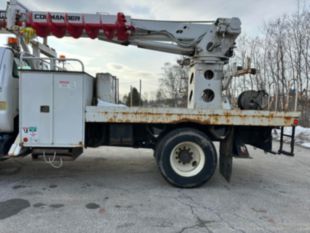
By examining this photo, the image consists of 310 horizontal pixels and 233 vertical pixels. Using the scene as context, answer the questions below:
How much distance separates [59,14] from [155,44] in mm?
2010

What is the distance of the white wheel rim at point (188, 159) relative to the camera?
4633 mm

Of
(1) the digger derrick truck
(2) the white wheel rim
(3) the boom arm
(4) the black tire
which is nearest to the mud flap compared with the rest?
(1) the digger derrick truck

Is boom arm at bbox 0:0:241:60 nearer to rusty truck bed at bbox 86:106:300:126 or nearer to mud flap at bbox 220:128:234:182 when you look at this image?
rusty truck bed at bbox 86:106:300:126

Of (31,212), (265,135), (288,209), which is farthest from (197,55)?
(31,212)

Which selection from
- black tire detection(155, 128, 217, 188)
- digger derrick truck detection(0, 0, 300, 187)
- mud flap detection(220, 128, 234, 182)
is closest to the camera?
digger derrick truck detection(0, 0, 300, 187)

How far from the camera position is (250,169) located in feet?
20.2

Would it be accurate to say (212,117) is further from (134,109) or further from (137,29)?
(137,29)

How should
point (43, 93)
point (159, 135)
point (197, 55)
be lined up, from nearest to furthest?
1. point (43, 93)
2. point (159, 135)
3. point (197, 55)

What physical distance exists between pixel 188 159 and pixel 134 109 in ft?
4.43

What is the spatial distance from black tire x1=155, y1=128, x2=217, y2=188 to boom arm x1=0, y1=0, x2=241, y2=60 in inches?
70.3

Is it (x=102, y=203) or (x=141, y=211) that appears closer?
(x=141, y=211)

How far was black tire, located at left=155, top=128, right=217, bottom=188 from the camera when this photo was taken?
180 inches

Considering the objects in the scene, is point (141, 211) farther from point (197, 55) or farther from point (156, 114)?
point (197, 55)

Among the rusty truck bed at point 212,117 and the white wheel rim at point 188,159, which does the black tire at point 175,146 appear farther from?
the rusty truck bed at point 212,117
